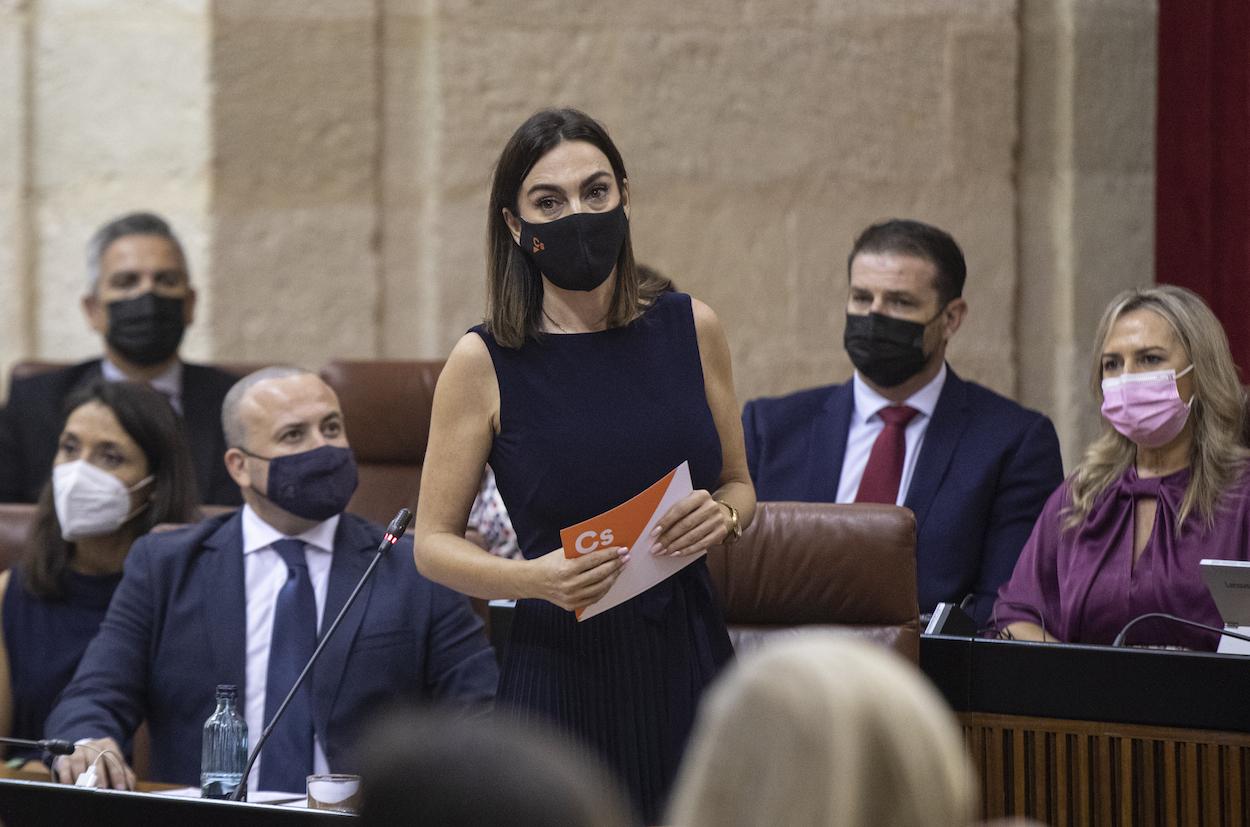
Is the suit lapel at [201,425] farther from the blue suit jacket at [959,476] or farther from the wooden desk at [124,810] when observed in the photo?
the wooden desk at [124,810]

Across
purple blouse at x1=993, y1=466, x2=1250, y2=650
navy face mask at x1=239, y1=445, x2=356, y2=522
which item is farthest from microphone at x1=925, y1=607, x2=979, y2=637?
navy face mask at x1=239, y1=445, x2=356, y2=522

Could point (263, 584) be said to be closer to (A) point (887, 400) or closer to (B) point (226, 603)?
(B) point (226, 603)

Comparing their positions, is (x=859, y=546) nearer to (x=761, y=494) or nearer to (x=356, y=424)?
(x=761, y=494)

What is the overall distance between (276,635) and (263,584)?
149mm

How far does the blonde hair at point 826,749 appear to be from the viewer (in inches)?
27.7

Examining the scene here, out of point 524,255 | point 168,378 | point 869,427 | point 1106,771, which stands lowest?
point 1106,771

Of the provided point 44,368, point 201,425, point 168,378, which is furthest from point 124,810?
point 44,368

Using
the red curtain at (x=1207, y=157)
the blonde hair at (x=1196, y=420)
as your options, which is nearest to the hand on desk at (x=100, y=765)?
the blonde hair at (x=1196, y=420)

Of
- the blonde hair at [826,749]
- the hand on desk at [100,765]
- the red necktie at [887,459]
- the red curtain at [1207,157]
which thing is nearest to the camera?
the blonde hair at [826,749]

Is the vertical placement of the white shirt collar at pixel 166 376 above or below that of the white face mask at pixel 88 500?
above

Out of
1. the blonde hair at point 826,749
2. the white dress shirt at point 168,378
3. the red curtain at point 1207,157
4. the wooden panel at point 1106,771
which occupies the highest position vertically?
the red curtain at point 1207,157

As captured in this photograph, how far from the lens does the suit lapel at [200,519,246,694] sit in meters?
2.99

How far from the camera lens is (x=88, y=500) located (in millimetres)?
3500

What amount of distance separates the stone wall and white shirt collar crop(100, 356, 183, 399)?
0.53m
